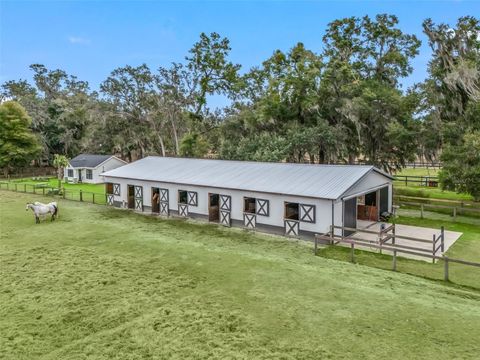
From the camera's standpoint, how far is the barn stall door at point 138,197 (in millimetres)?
20312

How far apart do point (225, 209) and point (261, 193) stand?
2.39m

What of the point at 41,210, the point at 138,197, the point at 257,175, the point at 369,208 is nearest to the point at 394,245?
the point at 369,208

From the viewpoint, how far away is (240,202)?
641 inches

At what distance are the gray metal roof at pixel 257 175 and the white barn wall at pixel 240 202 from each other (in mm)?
296

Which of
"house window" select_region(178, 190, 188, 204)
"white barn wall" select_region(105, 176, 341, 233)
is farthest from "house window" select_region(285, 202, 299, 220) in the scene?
"house window" select_region(178, 190, 188, 204)

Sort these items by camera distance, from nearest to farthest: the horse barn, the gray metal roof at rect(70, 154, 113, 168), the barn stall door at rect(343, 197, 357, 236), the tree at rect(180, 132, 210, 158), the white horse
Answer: the horse barn < the barn stall door at rect(343, 197, 357, 236) < the white horse < the gray metal roof at rect(70, 154, 113, 168) < the tree at rect(180, 132, 210, 158)

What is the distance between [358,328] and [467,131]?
1603 cm

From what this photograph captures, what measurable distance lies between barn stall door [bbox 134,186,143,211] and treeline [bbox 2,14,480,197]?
937 cm

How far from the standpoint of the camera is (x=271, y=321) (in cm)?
738

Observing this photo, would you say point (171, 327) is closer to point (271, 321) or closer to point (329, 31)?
point (271, 321)

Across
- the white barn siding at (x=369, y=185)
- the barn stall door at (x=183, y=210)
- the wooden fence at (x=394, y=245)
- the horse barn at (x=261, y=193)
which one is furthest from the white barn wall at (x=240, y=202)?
the white barn siding at (x=369, y=185)

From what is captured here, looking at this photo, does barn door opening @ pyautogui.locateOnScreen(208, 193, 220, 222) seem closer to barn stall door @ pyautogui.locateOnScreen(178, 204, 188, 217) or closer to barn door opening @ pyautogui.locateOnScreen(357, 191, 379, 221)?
barn stall door @ pyautogui.locateOnScreen(178, 204, 188, 217)

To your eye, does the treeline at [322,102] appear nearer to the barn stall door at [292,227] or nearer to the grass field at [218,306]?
the barn stall door at [292,227]

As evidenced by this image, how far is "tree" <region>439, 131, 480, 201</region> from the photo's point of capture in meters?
16.7
